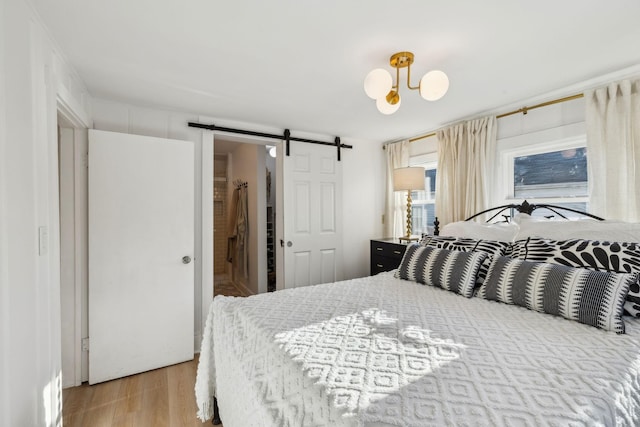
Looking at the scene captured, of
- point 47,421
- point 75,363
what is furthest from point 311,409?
point 75,363

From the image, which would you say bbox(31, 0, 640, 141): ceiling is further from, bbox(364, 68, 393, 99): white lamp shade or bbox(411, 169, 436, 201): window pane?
bbox(411, 169, 436, 201): window pane

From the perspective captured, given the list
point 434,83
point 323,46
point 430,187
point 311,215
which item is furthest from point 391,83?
point 430,187

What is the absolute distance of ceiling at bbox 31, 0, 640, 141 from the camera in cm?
140

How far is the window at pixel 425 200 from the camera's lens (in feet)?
11.8

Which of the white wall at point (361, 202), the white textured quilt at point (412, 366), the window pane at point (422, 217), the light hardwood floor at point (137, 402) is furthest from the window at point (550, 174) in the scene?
the light hardwood floor at point (137, 402)

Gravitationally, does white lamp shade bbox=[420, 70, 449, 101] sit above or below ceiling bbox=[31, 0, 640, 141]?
below

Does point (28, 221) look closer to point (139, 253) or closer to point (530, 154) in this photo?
point (139, 253)

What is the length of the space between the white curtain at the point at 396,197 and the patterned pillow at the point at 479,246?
59.6 inches

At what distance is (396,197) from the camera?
3.97 m

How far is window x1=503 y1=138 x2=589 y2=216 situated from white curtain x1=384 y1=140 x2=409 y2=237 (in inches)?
49.7

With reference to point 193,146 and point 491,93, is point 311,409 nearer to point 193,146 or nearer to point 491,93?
point 193,146

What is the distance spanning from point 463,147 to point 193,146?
2.67 meters

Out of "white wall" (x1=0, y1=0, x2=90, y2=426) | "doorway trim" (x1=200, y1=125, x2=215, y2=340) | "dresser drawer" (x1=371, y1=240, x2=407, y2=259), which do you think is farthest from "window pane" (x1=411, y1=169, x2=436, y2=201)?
"white wall" (x1=0, y1=0, x2=90, y2=426)

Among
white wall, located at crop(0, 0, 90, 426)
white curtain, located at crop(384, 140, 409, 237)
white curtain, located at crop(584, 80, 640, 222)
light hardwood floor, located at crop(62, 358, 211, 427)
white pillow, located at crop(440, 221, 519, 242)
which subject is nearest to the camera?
white wall, located at crop(0, 0, 90, 426)
